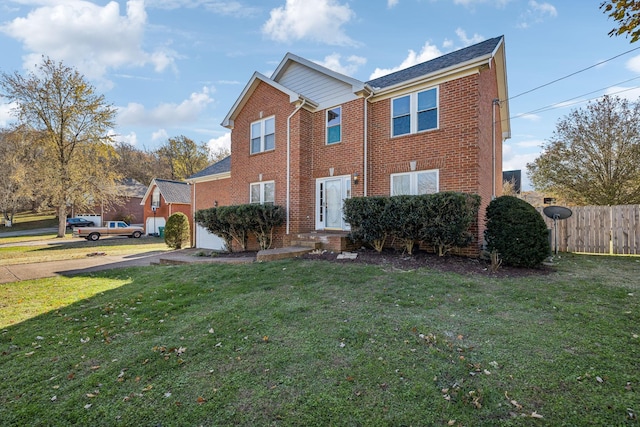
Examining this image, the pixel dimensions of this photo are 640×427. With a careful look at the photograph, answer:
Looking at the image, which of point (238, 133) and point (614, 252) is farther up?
point (238, 133)

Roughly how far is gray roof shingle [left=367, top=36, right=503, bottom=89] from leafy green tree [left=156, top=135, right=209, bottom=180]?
35.3 metres

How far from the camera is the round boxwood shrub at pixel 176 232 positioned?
58.6 ft

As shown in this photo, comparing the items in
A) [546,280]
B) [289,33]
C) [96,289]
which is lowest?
[96,289]

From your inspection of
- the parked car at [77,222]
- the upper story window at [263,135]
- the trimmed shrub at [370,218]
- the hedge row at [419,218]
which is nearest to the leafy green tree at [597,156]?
the hedge row at [419,218]

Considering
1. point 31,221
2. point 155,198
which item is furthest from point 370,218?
point 31,221

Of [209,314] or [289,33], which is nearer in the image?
[209,314]

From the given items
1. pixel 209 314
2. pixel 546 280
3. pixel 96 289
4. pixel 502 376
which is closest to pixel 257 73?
pixel 96 289

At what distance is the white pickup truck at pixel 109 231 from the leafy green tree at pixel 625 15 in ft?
103

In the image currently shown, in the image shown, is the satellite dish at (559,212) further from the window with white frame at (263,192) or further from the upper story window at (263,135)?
the upper story window at (263,135)

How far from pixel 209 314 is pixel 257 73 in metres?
11.0

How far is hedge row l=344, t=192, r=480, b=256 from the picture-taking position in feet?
24.7

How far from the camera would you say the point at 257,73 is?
507 inches

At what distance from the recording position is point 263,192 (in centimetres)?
1299

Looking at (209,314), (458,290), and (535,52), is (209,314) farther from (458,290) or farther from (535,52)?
(535,52)
